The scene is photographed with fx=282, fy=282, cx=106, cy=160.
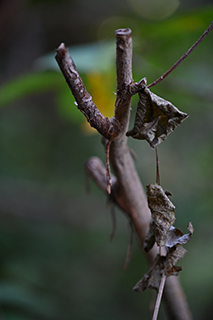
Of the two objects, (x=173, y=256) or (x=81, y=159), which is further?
(x=81, y=159)

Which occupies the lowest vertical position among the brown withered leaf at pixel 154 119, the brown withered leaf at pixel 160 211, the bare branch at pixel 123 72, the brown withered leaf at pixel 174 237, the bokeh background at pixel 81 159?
the brown withered leaf at pixel 174 237

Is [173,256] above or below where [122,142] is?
below

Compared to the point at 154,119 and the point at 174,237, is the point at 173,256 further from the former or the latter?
the point at 154,119

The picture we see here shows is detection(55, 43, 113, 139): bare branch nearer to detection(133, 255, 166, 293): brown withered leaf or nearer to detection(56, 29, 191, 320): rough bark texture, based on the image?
detection(56, 29, 191, 320): rough bark texture

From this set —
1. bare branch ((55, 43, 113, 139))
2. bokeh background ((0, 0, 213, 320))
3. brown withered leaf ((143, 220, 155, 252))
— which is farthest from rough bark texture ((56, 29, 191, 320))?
bokeh background ((0, 0, 213, 320))

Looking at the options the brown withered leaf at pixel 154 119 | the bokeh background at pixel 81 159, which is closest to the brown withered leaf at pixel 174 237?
the brown withered leaf at pixel 154 119

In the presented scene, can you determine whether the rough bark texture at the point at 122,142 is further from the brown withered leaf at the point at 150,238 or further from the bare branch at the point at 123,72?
the brown withered leaf at the point at 150,238

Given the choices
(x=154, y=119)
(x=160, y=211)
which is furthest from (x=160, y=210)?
(x=154, y=119)
